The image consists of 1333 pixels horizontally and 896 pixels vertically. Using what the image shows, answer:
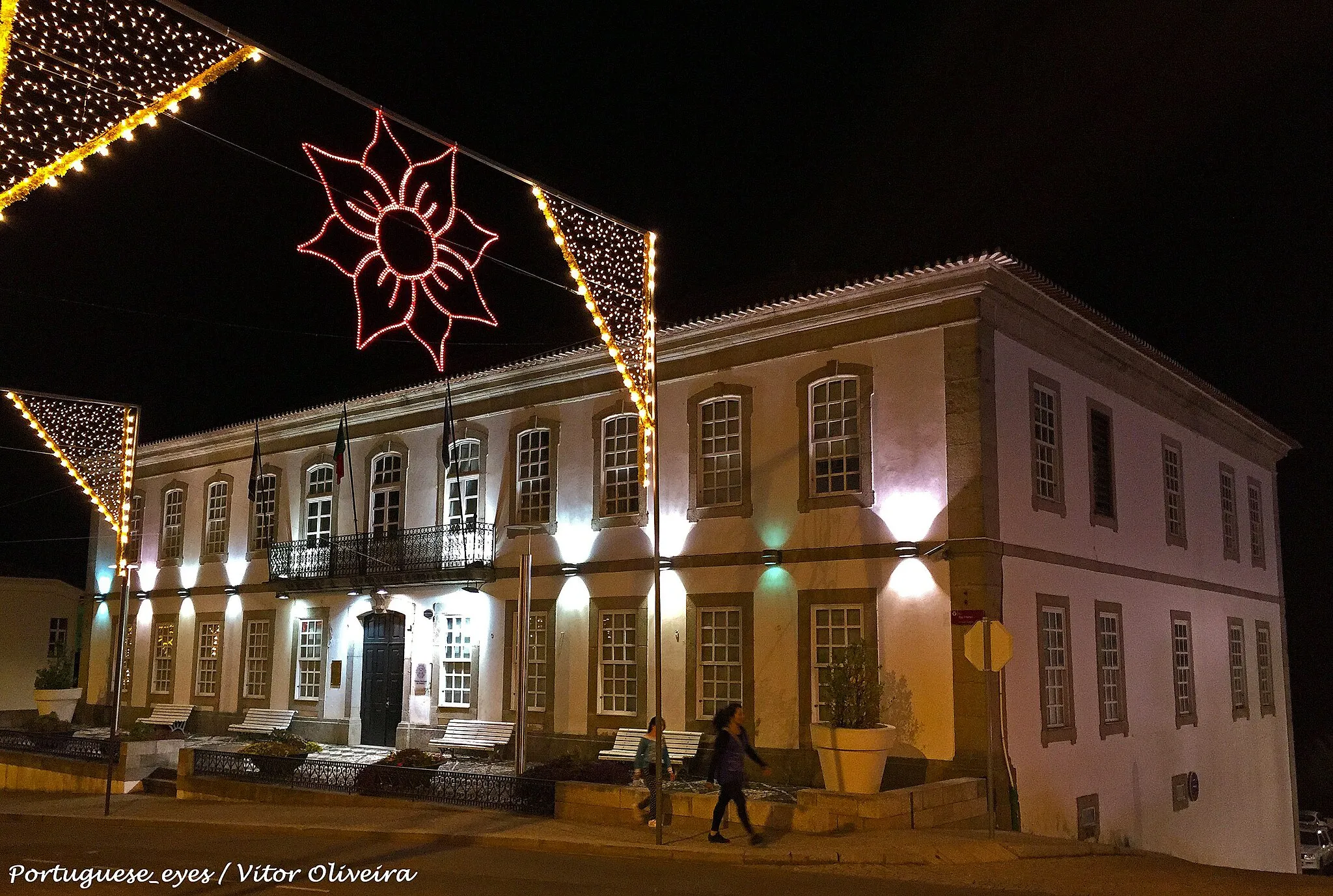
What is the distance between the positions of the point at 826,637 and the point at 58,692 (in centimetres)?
2090

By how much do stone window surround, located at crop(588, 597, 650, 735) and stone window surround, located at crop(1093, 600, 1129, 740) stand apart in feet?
23.3

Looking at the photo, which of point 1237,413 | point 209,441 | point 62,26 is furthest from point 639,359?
point 209,441

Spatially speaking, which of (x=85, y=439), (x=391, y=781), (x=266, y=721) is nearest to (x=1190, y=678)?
(x=391, y=781)

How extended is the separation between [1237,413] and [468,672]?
16593 mm

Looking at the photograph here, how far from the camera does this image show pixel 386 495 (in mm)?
24500

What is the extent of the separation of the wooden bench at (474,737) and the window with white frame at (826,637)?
6.27m

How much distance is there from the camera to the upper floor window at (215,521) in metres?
28.4

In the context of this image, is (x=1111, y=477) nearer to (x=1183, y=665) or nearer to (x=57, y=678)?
(x=1183, y=665)

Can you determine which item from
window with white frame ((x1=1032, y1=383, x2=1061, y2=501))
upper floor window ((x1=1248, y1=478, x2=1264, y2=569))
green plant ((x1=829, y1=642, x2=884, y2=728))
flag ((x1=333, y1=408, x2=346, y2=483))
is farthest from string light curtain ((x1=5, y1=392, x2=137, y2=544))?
upper floor window ((x1=1248, y1=478, x2=1264, y2=569))

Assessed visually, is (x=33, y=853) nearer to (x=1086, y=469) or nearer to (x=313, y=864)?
(x=313, y=864)

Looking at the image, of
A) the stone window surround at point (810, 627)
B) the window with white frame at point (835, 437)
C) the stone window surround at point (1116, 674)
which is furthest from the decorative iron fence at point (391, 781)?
the stone window surround at point (1116, 674)

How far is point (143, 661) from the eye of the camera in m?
30.0

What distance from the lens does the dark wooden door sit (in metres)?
23.2

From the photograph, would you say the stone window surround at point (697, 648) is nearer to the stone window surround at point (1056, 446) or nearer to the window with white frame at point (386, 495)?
the stone window surround at point (1056, 446)
